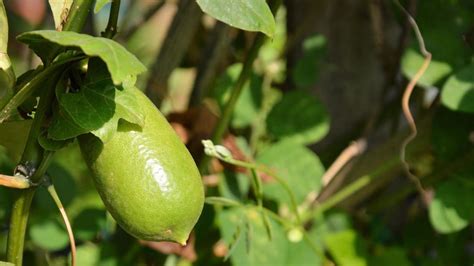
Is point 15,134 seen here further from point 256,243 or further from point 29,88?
point 256,243

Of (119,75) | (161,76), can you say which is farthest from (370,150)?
(119,75)

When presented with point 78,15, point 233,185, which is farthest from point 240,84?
point 78,15

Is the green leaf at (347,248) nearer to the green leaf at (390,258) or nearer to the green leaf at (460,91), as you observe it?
the green leaf at (390,258)

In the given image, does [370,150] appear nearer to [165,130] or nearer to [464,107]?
[464,107]

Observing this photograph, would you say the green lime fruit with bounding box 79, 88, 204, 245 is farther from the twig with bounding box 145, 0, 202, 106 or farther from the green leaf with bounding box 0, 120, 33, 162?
the twig with bounding box 145, 0, 202, 106

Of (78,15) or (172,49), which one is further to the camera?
(172,49)

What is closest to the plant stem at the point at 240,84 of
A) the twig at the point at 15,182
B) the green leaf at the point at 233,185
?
the green leaf at the point at 233,185
